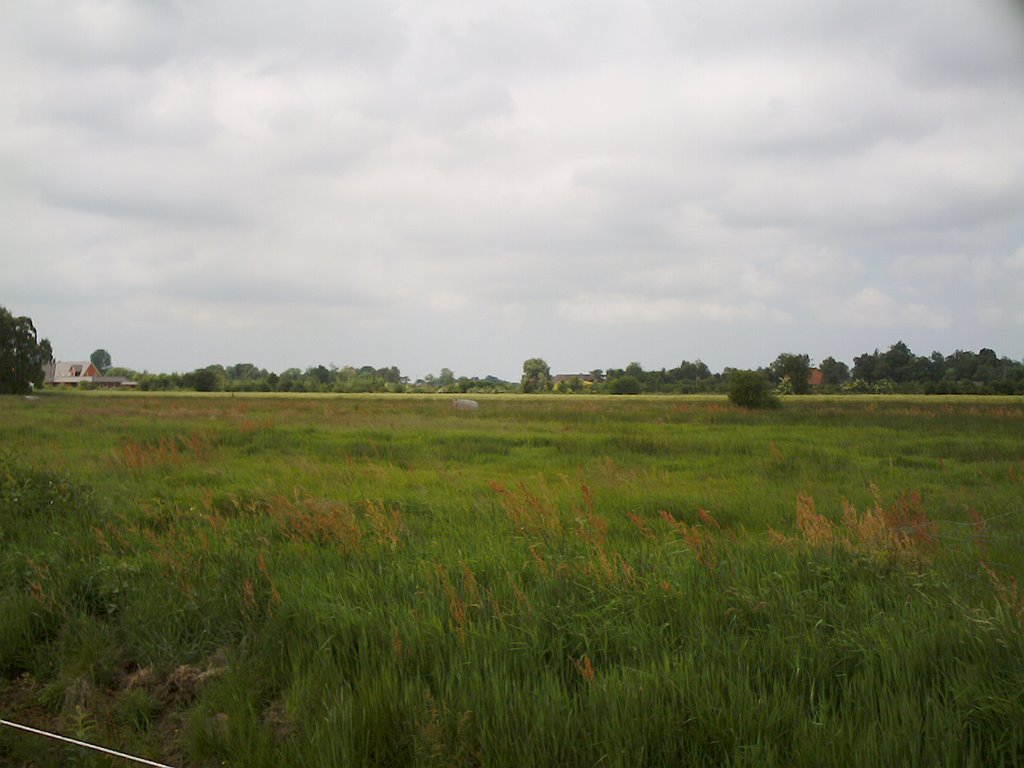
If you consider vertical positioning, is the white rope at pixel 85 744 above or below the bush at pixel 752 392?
below

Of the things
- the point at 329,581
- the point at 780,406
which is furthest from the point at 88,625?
the point at 780,406

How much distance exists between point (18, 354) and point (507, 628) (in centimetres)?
4388

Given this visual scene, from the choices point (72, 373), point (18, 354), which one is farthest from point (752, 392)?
point (72, 373)

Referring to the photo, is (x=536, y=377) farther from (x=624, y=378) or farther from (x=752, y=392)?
(x=752, y=392)

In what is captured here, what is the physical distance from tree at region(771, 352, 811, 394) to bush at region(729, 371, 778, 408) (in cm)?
1170

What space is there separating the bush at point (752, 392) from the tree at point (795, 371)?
1170 cm

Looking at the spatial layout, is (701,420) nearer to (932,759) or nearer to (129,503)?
(129,503)

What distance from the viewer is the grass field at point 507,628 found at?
3.09 meters

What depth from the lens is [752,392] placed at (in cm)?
2984

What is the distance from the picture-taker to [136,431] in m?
18.4

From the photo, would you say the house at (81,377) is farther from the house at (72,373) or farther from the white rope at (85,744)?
the white rope at (85,744)

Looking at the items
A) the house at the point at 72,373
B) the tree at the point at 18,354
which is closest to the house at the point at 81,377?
the house at the point at 72,373

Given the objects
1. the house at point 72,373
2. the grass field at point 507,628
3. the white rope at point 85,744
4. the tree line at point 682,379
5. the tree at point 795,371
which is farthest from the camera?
the house at point 72,373

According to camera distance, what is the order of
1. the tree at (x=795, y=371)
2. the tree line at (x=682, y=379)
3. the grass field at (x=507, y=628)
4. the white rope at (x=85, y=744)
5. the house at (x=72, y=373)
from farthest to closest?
the house at (x=72, y=373)
the tree at (x=795, y=371)
the tree line at (x=682, y=379)
the white rope at (x=85, y=744)
the grass field at (x=507, y=628)
